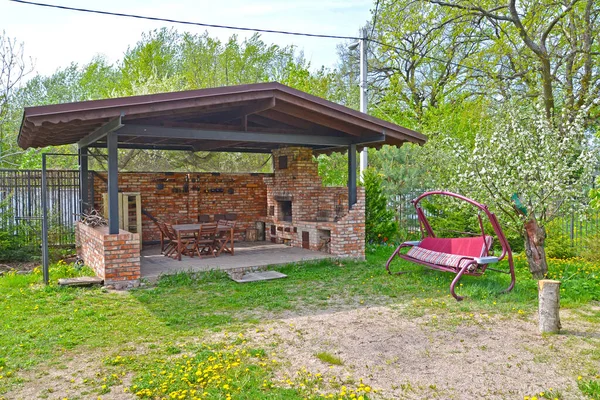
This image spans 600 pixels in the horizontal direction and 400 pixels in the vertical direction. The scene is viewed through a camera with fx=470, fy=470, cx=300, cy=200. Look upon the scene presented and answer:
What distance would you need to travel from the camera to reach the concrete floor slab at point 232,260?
809cm

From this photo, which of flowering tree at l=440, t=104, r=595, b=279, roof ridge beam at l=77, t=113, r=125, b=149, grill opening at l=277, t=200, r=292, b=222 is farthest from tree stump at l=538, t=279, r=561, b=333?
grill opening at l=277, t=200, r=292, b=222

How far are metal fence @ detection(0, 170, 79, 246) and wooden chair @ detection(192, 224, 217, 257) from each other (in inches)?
126

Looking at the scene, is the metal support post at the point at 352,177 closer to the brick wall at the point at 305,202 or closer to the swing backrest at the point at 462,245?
Answer: the brick wall at the point at 305,202

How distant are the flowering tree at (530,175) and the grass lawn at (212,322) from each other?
957mm

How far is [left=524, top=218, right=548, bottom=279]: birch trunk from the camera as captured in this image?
25.4 ft

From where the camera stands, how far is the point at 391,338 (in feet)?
16.3

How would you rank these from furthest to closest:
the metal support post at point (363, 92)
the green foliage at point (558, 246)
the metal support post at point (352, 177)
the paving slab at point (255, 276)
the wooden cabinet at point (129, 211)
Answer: the metal support post at point (363, 92), the wooden cabinet at point (129, 211), the green foliage at point (558, 246), the metal support post at point (352, 177), the paving slab at point (255, 276)

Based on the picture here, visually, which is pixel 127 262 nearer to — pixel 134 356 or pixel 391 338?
pixel 134 356

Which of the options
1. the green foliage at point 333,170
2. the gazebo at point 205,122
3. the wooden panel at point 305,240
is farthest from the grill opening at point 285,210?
the green foliage at point 333,170

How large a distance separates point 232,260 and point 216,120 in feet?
9.09

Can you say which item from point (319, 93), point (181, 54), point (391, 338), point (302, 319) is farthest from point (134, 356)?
point (181, 54)

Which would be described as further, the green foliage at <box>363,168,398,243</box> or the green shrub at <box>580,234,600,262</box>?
the green foliage at <box>363,168,398,243</box>

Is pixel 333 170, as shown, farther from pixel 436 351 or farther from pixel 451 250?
pixel 436 351

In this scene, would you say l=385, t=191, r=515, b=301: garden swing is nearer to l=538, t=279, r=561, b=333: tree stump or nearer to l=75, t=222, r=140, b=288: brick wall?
l=538, t=279, r=561, b=333: tree stump
